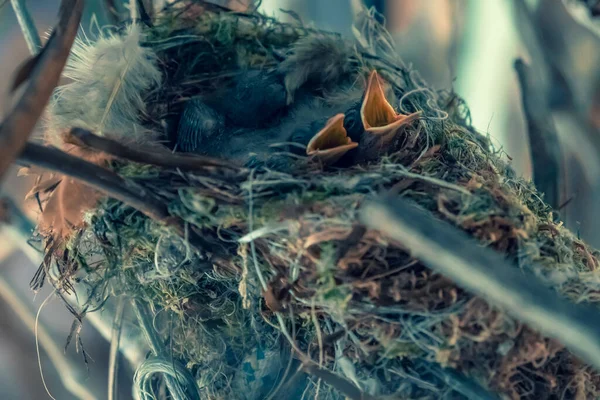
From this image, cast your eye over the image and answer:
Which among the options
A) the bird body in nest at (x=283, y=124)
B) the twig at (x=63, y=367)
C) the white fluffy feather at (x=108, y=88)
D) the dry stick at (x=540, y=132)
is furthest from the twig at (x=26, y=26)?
the dry stick at (x=540, y=132)

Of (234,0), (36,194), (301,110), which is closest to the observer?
(36,194)

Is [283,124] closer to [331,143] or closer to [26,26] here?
[331,143]

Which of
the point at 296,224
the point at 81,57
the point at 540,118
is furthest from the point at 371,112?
the point at 540,118

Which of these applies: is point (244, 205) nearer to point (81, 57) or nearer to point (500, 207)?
point (500, 207)

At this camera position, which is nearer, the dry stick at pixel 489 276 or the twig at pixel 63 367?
the dry stick at pixel 489 276

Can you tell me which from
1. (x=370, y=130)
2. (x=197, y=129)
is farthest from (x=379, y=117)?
(x=197, y=129)

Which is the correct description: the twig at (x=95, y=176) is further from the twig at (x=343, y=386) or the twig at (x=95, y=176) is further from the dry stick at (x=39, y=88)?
the twig at (x=343, y=386)
